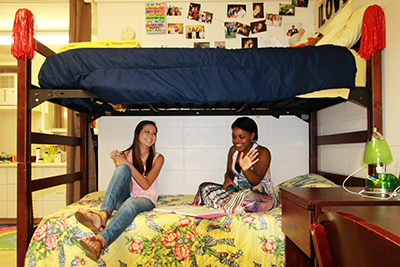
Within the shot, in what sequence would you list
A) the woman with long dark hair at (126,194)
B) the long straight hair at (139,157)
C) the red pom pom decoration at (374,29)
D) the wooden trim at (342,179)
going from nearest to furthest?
the woman with long dark hair at (126,194) < the red pom pom decoration at (374,29) < the wooden trim at (342,179) < the long straight hair at (139,157)

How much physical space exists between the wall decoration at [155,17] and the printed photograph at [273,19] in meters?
1.09

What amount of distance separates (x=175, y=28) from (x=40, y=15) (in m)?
1.77

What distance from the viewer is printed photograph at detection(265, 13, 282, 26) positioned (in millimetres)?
2758

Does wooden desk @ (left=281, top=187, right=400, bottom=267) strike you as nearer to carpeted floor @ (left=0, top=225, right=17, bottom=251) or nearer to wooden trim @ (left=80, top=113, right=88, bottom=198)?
wooden trim @ (left=80, top=113, right=88, bottom=198)

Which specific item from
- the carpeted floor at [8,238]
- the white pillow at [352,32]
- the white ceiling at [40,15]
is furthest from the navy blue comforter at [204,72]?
the carpeted floor at [8,238]

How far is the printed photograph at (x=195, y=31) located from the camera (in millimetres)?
2773

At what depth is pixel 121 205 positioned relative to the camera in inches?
69.9

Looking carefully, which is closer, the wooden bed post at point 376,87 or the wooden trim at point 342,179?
the wooden bed post at point 376,87

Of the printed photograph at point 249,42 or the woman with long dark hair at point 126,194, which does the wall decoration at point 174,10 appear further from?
the woman with long dark hair at point 126,194

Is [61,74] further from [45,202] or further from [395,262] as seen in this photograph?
[45,202]

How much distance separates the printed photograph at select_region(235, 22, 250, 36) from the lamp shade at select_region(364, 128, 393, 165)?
182cm

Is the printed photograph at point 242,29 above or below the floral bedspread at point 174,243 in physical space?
above

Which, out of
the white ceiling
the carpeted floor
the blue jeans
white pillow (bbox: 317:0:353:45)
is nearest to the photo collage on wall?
white pillow (bbox: 317:0:353:45)

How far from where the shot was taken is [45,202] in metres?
3.54
